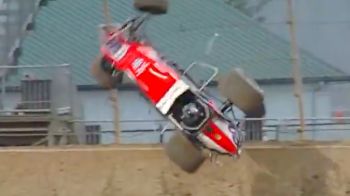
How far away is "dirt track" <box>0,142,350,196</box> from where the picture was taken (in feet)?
25.3

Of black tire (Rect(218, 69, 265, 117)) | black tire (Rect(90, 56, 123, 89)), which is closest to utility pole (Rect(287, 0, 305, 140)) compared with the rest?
black tire (Rect(218, 69, 265, 117))

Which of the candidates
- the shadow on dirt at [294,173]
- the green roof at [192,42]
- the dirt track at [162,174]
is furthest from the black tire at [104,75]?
the shadow on dirt at [294,173]

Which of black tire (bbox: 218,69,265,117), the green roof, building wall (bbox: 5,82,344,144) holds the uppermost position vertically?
the green roof

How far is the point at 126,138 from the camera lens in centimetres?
912

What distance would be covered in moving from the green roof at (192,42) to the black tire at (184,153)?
1.03 meters

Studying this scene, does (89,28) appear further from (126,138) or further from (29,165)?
(29,165)

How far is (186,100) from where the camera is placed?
7113 mm

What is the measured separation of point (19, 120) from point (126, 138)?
4.02 ft

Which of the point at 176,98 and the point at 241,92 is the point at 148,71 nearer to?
the point at 176,98

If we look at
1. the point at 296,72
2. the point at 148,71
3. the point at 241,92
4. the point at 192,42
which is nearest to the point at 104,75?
the point at 148,71

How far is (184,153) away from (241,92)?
0.60m

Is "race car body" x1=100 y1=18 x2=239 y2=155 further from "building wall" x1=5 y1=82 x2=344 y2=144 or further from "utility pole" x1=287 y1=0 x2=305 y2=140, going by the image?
"utility pole" x1=287 y1=0 x2=305 y2=140

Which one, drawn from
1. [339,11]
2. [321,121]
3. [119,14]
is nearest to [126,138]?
[119,14]

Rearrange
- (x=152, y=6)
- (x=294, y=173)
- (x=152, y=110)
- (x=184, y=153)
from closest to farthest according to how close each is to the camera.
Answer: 1. (x=184, y=153)
2. (x=152, y=6)
3. (x=294, y=173)
4. (x=152, y=110)
